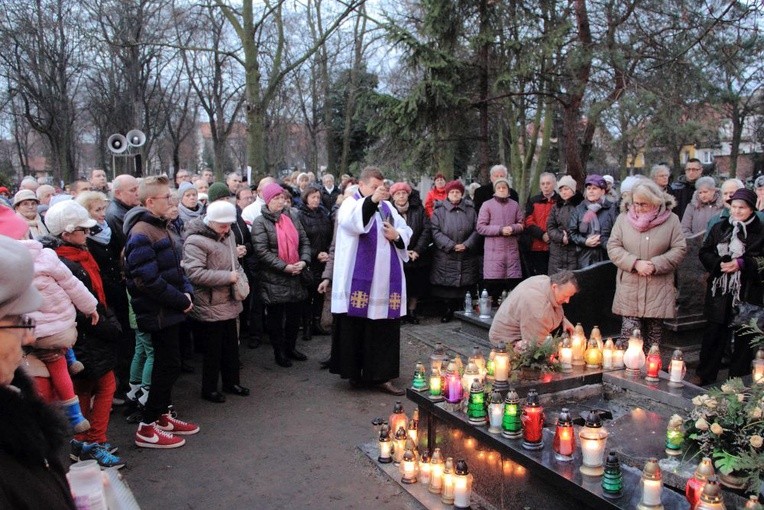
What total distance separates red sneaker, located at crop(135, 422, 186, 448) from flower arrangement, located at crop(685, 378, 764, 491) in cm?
379

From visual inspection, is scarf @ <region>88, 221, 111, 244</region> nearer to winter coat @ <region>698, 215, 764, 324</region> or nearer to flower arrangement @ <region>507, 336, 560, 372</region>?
flower arrangement @ <region>507, 336, 560, 372</region>

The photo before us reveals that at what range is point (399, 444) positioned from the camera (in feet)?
15.6

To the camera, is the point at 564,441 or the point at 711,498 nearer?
the point at 711,498

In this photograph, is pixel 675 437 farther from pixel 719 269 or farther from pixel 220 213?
pixel 220 213

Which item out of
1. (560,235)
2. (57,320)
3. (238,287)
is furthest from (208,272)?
(560,235)

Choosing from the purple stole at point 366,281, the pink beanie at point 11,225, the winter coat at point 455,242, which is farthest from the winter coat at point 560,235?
the pink beanie at point 11,225

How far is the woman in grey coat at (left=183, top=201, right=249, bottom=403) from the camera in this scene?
19.0 ft

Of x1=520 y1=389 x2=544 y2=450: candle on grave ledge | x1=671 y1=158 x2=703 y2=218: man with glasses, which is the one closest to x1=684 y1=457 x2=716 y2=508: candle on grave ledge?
x1=520 y1=389 x2=544 y2=450: candle on grave ledge

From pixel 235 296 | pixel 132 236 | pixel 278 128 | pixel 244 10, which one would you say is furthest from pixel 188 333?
pixel 278 128

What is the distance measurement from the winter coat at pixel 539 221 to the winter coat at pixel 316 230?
280cm

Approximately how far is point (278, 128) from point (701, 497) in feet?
134

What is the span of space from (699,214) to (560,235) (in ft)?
5.45

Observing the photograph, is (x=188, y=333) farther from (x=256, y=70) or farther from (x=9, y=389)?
(x=256, y=70)

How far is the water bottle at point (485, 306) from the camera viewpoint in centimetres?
823
